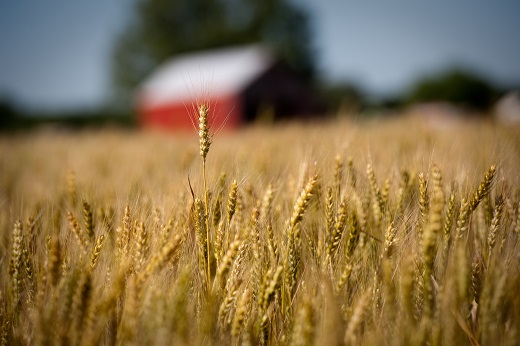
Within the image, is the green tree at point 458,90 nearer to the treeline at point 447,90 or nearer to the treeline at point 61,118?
the treeline at point 447,90

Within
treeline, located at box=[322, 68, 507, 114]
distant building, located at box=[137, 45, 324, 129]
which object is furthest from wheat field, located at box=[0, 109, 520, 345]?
treeline, located at box=[322, 68, 507, 114]

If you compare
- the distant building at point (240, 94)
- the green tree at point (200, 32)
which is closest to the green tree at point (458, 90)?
the green tree at point (200, 32)

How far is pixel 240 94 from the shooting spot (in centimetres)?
1564

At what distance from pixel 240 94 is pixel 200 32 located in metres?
19.9

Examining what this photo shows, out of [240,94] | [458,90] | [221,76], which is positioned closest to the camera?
[240,94]

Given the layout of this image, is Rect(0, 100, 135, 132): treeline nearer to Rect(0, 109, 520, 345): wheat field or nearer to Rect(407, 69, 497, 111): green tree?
Rect(0, 109, 520, 345): wheat field

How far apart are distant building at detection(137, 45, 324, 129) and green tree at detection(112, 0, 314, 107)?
38.0ft

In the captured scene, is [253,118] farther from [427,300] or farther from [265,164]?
[427,300]

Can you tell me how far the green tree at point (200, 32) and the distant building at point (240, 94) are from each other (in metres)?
11.6

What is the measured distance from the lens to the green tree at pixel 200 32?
102ft

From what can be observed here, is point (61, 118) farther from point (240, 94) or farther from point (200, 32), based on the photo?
point (240, 94)

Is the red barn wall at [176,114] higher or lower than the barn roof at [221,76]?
lower

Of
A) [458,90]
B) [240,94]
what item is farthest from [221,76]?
[458,90]

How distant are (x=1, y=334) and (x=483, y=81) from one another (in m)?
67.8
